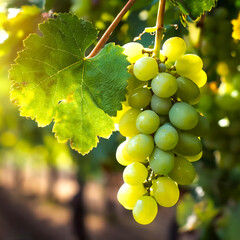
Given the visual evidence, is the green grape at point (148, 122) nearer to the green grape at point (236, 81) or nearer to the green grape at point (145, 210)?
the green grape at point (145, 210)

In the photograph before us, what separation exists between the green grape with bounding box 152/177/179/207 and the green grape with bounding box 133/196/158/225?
14 mm

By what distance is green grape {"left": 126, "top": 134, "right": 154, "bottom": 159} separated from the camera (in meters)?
0.55

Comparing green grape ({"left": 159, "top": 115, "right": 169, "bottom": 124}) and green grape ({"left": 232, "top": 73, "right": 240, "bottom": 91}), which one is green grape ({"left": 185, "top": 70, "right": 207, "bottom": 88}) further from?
green grape ({"left": 232, "top": 73, "right": 240, "bottom": 91})

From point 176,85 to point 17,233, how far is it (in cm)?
799

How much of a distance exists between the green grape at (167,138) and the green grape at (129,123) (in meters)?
0.06

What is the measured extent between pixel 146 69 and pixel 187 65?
0.08 m

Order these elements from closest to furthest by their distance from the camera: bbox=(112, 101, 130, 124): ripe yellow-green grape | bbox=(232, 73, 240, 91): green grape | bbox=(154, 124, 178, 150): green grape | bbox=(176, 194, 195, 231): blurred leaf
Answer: bbox=(154, 124, 178, 150): green grape
bbox=(112, 101, 130, 124): ripe yellow-green grape
bbox=(232, 73, 240, 91): green grape
bbox=(176, 194, 195, 231): blurred leaf

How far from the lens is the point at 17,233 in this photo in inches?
305

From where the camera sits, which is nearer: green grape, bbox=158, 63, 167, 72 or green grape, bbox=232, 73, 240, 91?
green grape, bbox=158, 63, 167, 72

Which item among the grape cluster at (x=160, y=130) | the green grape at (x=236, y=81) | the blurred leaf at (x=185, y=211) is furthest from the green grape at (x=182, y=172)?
the blurred leaf at (x=185, y=211)

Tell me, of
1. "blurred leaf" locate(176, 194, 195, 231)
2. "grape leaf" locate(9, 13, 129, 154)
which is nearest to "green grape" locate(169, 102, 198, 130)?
"grape leaf" locate(9, 13, 129, 154)

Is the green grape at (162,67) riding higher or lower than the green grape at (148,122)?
higher

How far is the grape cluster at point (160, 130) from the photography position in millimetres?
547

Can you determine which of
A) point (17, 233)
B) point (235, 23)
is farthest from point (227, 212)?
point (17, 233)
